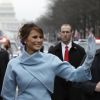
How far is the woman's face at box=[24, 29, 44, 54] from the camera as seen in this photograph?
16.9 ft

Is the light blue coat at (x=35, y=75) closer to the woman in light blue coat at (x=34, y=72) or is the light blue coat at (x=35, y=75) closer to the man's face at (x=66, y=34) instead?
the woman in light blue coat at (x=34, y=72)

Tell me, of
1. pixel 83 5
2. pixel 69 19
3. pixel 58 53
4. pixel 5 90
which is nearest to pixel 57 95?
pixel 58 53

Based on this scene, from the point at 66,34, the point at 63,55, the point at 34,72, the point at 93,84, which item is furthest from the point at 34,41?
the point at 66,34

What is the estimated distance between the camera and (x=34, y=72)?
5.07 m

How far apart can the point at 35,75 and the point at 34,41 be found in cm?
33

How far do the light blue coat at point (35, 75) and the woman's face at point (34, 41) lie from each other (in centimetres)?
5

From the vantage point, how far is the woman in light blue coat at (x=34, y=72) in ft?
16.5

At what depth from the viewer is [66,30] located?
909 cm

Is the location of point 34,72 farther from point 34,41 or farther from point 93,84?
point 93,84

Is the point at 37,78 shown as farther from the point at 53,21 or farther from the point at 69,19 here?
the point at 53,21

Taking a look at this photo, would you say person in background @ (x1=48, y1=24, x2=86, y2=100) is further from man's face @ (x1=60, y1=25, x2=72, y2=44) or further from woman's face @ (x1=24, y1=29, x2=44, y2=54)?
woman's face @ (x1=24, y1=29, x2=44, y2=54)

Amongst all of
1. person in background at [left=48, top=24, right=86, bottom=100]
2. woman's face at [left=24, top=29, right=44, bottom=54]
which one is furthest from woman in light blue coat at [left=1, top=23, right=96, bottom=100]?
person in background at [left=48, top=24, right=86, bottom=100]

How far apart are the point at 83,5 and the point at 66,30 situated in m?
45.8

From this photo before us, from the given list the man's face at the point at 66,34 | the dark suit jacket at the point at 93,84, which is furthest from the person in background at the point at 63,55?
the dark suit jacket at the point at 93,84
